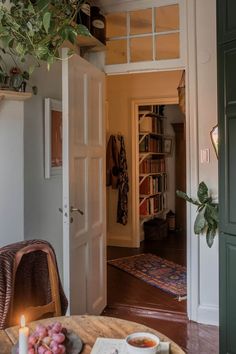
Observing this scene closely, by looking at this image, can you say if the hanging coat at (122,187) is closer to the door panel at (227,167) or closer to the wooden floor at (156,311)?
the wooden floor at (156,311)

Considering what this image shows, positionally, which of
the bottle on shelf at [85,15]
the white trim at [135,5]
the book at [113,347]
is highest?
the white trim at [135,5]

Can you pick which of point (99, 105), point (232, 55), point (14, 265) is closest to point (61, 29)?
point (232, 55)

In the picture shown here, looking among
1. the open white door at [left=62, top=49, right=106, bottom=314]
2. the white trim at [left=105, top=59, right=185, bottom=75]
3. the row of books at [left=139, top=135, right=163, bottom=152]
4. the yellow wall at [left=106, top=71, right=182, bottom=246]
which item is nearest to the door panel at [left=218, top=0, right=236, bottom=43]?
the white trim at [left=105, top=59, right=185, bottom=75]

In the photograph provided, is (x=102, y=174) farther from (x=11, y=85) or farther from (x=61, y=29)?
(x=61, y=29)

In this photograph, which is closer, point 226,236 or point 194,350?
point 226,236

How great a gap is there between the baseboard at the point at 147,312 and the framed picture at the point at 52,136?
4.36 ft

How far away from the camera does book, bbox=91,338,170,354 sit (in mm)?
1148

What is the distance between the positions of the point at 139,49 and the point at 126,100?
2.29m

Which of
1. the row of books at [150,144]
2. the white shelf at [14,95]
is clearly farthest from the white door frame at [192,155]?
the row of books at [150,144]

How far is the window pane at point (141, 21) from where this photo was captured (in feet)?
10.4

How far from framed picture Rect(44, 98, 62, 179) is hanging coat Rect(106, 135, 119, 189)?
7.76 feet

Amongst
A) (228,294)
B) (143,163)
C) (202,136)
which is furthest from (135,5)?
→ (143,163)

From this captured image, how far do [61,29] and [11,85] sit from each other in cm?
80

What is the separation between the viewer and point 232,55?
81.7 inches
